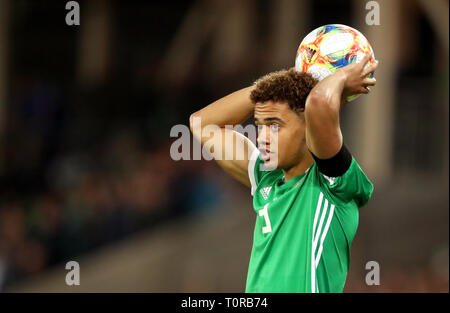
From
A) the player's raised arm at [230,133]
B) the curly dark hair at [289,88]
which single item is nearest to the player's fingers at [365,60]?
the curly dark hair at [289,88]

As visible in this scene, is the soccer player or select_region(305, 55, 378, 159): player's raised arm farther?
the soccer player

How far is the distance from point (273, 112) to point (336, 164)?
1.49 feet

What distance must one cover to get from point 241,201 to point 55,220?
8.46 ft

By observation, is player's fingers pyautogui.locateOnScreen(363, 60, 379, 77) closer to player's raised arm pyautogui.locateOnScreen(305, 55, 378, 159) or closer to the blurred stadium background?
player's raised arm pyautogui.locateOnScreen(305, 55, 378, 159)

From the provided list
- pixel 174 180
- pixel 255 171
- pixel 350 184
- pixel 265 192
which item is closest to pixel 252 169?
pixel 255 171

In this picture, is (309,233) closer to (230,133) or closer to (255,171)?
(255,171)

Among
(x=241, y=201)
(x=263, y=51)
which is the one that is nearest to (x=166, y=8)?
(x=263, y=51)

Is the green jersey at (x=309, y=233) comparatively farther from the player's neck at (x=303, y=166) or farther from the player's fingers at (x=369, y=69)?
the player's fingers at (x=369, y=69)

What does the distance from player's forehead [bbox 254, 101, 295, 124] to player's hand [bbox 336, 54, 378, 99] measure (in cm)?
30

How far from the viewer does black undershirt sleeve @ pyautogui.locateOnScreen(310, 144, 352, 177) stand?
138 inches

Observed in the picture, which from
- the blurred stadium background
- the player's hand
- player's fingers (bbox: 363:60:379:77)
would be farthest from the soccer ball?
the blurred stadium background

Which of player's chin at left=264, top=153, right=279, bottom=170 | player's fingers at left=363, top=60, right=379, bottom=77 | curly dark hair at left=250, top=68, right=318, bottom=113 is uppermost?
player's fingers at left=363, top=60, right=379, bottom=77

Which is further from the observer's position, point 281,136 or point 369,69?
point 281,136

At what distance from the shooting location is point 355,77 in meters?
3.58
